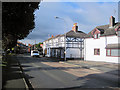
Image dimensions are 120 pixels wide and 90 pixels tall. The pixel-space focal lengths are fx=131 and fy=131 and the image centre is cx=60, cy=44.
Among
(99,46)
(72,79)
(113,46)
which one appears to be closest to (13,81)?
(72,79)

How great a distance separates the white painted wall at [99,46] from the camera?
2319 centimetres

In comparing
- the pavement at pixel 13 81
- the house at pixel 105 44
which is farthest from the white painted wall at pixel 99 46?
the pavement at pixel 13 81

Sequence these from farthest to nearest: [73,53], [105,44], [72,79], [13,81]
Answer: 1. [73,53]
2. [105,44]
3. [72,79]
4. [13,81]

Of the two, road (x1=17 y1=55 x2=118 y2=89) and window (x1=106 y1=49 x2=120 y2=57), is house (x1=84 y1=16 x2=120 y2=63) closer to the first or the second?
window (x1=106 y1=49 x2=120 y2=57)

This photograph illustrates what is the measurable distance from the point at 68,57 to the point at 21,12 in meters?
27.4

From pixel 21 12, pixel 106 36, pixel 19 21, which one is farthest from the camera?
pixel 106 36

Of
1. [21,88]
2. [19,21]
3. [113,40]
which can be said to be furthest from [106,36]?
[21,88]

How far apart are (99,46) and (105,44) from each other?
1.46 m

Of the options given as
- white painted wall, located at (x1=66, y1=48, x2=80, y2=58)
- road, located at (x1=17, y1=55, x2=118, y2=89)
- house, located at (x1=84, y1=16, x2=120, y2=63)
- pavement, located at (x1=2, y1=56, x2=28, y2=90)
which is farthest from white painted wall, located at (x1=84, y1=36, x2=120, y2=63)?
pavement, located at (x1=2, y1=56, x2=28, y2=90)

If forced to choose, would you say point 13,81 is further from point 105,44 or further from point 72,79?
point 105,44

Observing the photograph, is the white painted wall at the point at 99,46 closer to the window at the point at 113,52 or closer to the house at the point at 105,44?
the house at the point at 105,44

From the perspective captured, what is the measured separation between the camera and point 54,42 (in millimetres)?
42875

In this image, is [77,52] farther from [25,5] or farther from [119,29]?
[25,5]

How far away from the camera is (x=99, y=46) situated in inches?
1006
